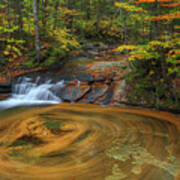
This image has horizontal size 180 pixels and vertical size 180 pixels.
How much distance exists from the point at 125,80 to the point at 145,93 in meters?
1.19

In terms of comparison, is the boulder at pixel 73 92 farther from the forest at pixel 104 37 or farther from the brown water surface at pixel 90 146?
the forest at pixel 104 37

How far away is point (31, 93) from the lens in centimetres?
892

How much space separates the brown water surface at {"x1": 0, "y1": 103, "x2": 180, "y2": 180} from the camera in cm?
279

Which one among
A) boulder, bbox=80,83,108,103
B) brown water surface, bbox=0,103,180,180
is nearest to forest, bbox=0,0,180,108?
boulder, bbox=80,83,108,103

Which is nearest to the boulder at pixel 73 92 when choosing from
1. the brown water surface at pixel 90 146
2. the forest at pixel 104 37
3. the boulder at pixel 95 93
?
the boulder at pixel 95 93

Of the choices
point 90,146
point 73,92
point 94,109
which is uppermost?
point 73,92

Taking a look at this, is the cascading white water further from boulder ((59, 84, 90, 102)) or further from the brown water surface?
the brown water surface

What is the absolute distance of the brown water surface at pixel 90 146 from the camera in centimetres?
279

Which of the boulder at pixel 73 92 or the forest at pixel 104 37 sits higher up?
the forest at pixel 104 37

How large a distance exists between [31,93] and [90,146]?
6.15 meters

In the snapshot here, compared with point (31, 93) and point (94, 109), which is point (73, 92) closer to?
point (94, 109)

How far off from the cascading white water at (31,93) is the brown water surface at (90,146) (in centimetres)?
202

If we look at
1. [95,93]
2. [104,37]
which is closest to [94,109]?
[95,93]

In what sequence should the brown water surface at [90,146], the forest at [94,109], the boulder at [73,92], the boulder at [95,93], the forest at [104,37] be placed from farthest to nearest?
the boulder at [73,92] → the boulder at [95,93] → the forest at [104,37] → the forest at [94,109] → the brown water surface at [90,146]
